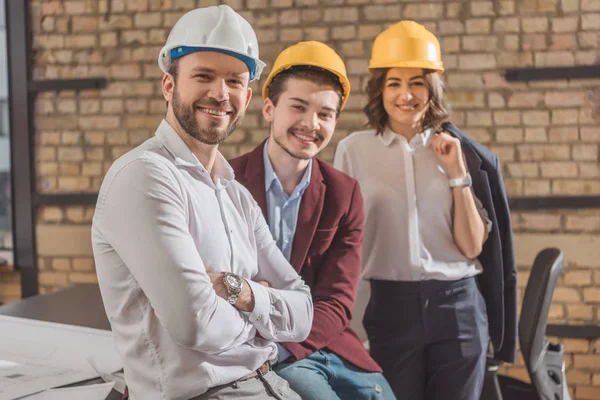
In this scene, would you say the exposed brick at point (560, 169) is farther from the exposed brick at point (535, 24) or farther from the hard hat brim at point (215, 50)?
the hard hat brim at point (215, 50)

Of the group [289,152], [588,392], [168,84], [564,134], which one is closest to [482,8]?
[564,134]

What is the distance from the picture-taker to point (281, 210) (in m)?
1.50

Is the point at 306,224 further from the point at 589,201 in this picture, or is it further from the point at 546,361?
the point at 589,201

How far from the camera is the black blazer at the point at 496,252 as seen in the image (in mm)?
2033

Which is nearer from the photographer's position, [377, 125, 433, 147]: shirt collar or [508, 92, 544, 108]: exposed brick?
[377, 125, 433, 147]: shirt collar

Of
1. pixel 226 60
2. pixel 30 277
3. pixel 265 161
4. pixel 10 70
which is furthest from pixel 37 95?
pixel 226 60

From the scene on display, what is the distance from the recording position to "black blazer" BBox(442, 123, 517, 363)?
2.03 metres

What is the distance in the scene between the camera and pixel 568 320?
330cm

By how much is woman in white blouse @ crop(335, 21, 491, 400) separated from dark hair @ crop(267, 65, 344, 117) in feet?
1.64

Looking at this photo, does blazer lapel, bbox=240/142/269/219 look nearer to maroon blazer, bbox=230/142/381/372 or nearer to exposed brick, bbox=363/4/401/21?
maroon blazer, bbox=230/142/381/372

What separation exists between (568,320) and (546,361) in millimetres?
1024

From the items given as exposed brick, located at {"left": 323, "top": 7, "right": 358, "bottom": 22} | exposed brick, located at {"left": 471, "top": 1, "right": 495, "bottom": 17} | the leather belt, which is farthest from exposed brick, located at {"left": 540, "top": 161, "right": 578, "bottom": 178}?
the leather belt

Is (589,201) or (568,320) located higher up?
(589,201)

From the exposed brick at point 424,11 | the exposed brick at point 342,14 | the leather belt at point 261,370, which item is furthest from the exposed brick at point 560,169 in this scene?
the leather belt at point 261,370
